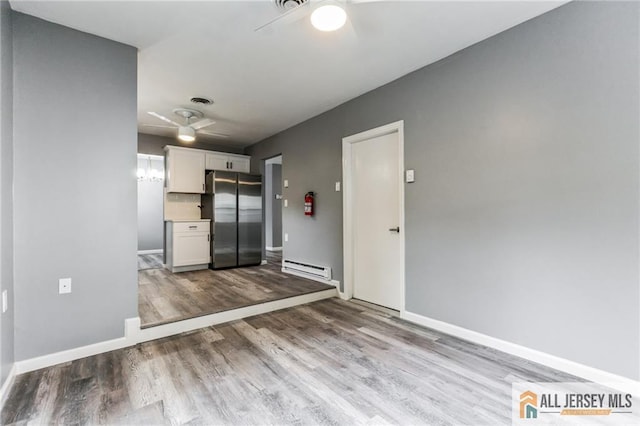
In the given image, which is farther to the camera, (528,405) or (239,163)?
(239,163)

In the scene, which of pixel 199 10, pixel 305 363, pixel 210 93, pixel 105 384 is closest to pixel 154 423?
pixel 105 384

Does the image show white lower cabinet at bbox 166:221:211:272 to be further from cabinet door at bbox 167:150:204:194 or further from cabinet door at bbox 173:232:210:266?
cabinet door at bbox 167:150:204:194

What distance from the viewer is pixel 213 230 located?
5270 mm

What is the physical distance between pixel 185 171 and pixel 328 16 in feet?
14.1

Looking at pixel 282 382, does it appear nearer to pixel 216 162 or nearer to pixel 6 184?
pixel 6 184

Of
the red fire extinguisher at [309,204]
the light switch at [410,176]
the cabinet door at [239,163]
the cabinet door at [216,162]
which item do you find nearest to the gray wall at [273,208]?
the cabinet door at [239,163]

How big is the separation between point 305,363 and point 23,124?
2775 mm

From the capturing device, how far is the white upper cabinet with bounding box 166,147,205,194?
519 centimetres

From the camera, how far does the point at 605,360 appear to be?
1.97m

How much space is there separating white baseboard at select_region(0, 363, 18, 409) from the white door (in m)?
3.19

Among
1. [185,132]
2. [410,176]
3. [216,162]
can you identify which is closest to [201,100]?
[185,132]

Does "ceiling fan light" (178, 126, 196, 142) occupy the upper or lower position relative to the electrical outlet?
upper

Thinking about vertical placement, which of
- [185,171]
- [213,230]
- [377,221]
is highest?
[185,171]

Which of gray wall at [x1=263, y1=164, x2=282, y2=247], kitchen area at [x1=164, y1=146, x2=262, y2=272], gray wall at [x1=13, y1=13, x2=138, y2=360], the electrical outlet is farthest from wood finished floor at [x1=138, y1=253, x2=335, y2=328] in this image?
gray wall at [x1=263, y1=164, x2=282, y2=247]
